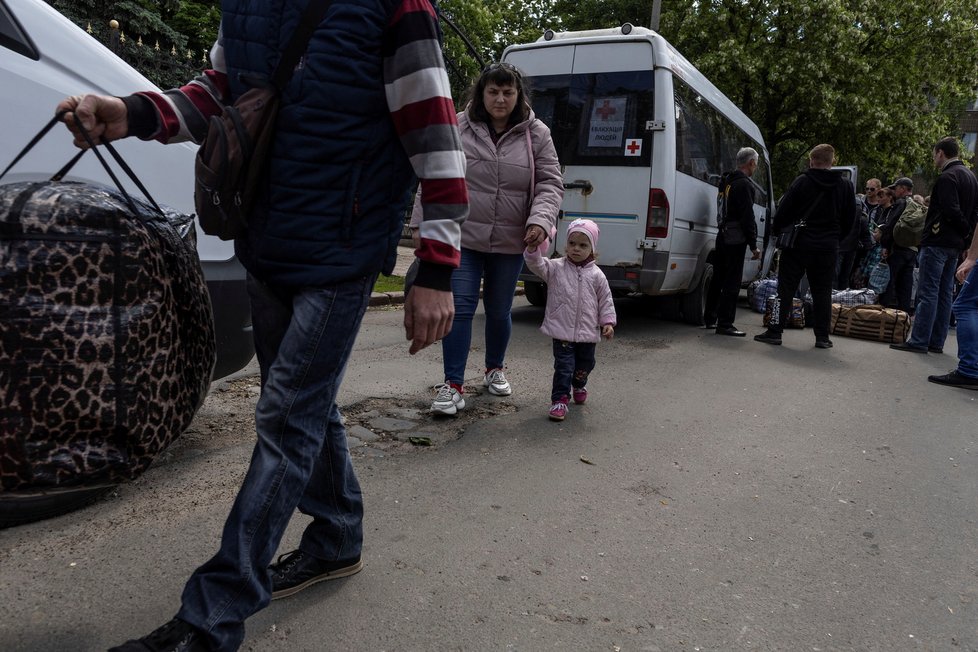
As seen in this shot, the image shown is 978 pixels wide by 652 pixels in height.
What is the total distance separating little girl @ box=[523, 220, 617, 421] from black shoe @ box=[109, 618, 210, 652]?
115 inches

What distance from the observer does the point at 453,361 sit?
4.34m

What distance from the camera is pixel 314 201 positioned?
1.89 metres

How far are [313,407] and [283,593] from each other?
689 mm

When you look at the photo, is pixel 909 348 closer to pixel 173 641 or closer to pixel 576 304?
pixel 576 304

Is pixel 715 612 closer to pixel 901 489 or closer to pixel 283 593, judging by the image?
pixel 283 593

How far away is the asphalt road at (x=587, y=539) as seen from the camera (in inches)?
88.8

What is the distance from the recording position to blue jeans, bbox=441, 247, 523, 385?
14.2ft

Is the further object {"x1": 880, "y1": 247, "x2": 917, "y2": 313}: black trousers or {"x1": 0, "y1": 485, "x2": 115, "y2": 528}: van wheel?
{"x1": 880, "y1": 247, "x2": 917, "y2": 313}: black trousers

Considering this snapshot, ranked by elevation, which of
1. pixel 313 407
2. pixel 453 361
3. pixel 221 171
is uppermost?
pixel 221 171

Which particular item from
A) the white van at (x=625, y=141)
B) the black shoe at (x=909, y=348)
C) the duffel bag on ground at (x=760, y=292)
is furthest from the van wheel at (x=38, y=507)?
the duffel bag on ground at (x=760, y=292)

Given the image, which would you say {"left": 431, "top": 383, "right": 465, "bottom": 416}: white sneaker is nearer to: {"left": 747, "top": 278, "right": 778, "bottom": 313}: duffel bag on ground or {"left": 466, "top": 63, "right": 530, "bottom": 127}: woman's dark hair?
{"left": 466, "top": 63, "right": 530, "bottom": 127}: woman's dark hair

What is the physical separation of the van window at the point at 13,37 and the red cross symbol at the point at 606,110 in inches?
226

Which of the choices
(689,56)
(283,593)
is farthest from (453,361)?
(689,56)

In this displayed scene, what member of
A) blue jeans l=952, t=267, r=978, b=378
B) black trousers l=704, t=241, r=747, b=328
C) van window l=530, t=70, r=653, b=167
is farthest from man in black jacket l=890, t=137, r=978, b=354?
van window l=530, t=70, r=653, b=167
